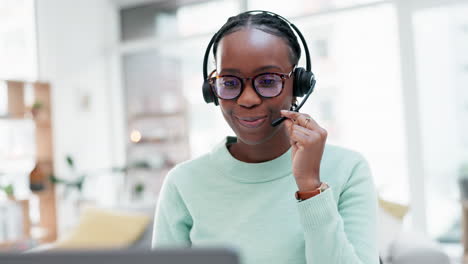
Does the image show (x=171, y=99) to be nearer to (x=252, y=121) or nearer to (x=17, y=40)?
(x=17, y=40)

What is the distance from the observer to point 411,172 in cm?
421

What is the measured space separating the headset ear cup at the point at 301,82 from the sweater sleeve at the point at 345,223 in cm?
16

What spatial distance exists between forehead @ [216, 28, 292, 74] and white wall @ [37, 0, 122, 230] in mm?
4287

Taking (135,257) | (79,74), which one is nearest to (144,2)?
(79,74)

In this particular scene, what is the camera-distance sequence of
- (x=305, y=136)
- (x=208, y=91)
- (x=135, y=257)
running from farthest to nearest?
(x=208, y=91)
(x=305, y=136)
(x=135, y=257)

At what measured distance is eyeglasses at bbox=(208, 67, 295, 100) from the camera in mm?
835

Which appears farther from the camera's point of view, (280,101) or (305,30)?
(305,30)

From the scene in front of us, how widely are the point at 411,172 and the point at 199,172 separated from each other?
Result: 3.60 metres

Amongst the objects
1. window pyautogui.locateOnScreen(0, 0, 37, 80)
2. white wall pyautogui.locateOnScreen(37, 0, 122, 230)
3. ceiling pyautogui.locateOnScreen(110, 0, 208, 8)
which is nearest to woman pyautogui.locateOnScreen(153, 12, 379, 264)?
window pyautogui.locateOnScreen(0, 0, 37, 80)

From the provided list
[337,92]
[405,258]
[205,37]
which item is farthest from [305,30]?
[405,258]

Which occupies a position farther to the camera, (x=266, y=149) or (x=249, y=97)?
(x=266, y=149)

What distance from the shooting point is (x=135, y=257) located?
0.33 m

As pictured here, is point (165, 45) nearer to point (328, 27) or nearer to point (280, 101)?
point (328, 27)

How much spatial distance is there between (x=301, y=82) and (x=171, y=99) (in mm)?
4480
